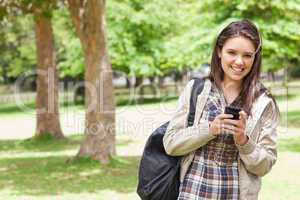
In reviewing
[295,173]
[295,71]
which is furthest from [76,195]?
[295,71]

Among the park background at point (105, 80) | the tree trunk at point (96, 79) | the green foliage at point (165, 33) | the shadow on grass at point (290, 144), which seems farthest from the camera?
the green foliage at point (165, 33)

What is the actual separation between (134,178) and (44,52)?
726 centimetres

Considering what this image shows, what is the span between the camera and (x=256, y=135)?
276 cm

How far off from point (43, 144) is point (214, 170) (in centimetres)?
1300

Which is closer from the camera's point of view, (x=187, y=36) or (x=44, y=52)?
(x=44, y=52)

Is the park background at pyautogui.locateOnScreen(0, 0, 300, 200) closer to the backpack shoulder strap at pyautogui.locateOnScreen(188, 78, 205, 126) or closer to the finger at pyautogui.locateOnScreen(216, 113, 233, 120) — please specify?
the backpack shoulder strap at pyautogui.locateOnScreen(188, 78, 205, 126)

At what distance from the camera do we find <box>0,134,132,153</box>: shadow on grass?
14.5 meters

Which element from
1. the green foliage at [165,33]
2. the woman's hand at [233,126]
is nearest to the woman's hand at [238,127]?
the woman's hand at [233,126]

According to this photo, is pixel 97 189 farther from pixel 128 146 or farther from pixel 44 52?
pixel 44 52

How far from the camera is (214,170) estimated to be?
2.77 meters

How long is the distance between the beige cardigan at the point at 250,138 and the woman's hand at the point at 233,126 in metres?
0.05

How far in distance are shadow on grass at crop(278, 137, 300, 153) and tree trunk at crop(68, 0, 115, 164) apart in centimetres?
437

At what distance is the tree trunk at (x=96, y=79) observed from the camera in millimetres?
10509

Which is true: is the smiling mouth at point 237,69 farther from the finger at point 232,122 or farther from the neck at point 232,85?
the finger at point 232,122
